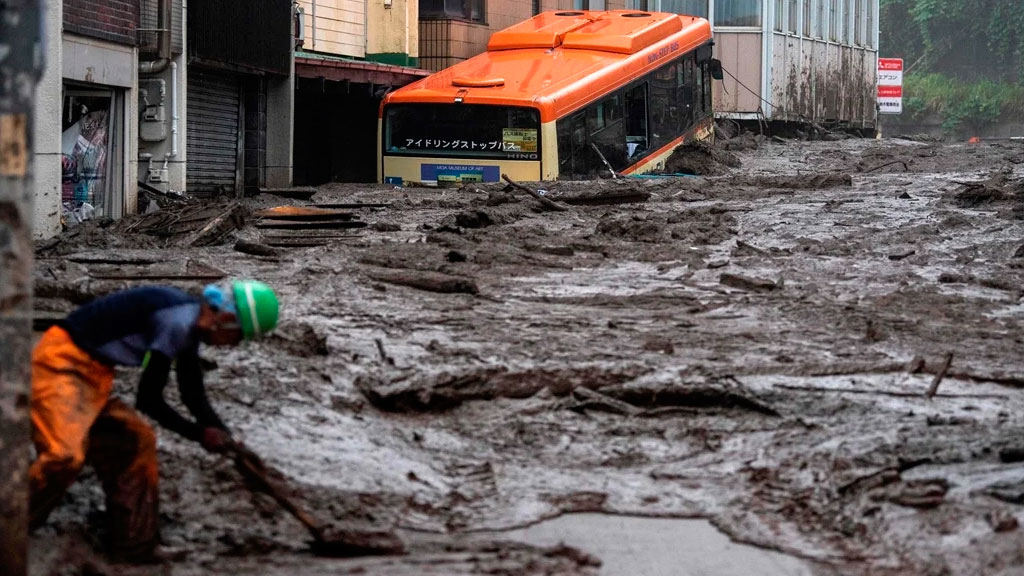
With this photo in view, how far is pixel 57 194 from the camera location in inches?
589

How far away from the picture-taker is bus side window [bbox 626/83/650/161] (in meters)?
22.7

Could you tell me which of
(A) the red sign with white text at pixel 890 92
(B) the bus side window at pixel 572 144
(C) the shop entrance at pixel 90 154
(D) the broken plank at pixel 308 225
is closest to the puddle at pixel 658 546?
(D) the broken plank at pixel 308 225

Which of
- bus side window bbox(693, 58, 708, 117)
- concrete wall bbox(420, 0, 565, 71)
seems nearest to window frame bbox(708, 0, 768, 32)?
concrete wall bbox(420, 0, 565, 71)

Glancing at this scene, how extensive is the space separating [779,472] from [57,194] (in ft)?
32.1

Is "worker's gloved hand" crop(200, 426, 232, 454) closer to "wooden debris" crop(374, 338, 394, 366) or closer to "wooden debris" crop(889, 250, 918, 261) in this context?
"wooden debris" crop(374, 338, 394, 366)

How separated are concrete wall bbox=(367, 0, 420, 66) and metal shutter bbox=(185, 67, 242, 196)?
4.77 metres

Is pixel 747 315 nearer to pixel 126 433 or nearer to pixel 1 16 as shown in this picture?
pixel 126 433

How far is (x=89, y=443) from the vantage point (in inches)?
231

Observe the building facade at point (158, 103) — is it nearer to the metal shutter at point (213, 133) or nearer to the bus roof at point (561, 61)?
the metal shutter at point (213, 133)

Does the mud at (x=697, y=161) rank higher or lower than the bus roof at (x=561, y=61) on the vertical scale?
lower

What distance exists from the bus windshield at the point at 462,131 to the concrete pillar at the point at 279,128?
1.75 m

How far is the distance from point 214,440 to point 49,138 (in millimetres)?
9685

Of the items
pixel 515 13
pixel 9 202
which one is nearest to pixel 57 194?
pixel 9 202

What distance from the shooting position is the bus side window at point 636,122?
22656 millimetres
